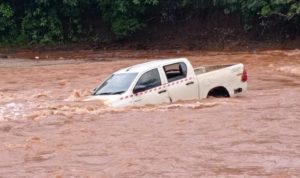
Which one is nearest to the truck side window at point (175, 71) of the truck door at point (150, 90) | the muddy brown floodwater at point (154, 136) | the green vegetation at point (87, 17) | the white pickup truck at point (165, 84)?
the white pickup truck at point (165, 84)

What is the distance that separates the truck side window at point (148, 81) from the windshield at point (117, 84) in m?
0.18

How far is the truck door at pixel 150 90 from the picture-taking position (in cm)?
1338

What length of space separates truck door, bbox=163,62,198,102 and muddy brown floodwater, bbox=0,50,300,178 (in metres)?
0.26

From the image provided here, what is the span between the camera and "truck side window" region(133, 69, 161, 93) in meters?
13.4

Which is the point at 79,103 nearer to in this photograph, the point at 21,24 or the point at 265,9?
the point at 265,9

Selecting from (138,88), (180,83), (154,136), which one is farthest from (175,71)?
(154,136)

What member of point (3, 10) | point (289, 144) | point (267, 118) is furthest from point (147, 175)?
point (3, 10)

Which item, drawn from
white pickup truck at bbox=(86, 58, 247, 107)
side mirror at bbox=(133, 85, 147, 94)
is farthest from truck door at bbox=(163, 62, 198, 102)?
side mirror at bbox=(133, 85, 147, 94)

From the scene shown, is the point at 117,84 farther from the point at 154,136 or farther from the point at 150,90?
the point at 154,136

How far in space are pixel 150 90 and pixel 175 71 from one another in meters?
1.03

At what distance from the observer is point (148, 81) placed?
1371cm

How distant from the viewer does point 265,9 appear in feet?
104

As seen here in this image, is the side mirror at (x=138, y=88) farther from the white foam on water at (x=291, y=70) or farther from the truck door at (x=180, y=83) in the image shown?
the white foam on water at (x=291, y=70)

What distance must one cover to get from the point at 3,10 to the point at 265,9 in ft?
50.2
